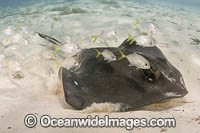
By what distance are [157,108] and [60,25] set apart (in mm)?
6202

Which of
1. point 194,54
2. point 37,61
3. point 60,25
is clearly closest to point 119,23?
point 60,25

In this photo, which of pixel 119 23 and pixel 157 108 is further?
pixel 119 23

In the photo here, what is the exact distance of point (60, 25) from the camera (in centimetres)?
717

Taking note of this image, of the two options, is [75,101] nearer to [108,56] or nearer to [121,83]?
[121,83]

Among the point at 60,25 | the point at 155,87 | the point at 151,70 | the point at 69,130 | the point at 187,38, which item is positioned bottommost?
the point at 69,130

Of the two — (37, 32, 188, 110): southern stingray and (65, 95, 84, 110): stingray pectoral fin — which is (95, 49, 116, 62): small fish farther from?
(65, 95, 84, 110): stingray pectoral fin

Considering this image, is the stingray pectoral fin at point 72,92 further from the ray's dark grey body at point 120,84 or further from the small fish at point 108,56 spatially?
the small fish at point 108,56

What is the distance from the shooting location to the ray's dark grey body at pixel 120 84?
1.95 metres

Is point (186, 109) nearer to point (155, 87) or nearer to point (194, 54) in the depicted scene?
point (155, 87)
